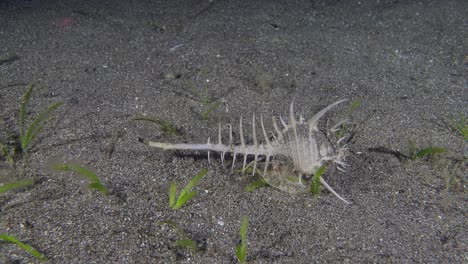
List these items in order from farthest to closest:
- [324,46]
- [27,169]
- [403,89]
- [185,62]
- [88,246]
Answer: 1. [324,46]
2. [185,62]
3. [403,89]
4. [27,169]
5. [88,246]

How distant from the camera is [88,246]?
230 centimetres

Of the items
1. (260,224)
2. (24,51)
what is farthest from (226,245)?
(24,51)

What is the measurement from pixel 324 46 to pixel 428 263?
344cm

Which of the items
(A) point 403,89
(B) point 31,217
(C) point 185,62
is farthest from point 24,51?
(A) point 403,89

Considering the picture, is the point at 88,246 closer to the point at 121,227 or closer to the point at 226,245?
the point at 121,227

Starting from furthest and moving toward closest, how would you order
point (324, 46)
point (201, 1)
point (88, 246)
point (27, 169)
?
point (201, 1) < point (324, 46) < point (27, 169) < point (88, 246)

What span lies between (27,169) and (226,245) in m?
1.80

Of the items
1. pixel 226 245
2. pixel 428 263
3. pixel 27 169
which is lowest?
pixel 428 263

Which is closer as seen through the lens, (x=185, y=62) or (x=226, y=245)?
(x=226, y=245)

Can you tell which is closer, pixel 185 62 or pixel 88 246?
pixel 88 246

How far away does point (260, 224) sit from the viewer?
101 inches

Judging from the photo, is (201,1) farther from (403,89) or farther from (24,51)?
(403,89)

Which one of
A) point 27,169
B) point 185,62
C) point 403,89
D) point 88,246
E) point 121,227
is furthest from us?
point 185,62

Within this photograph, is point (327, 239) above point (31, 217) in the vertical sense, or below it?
below
